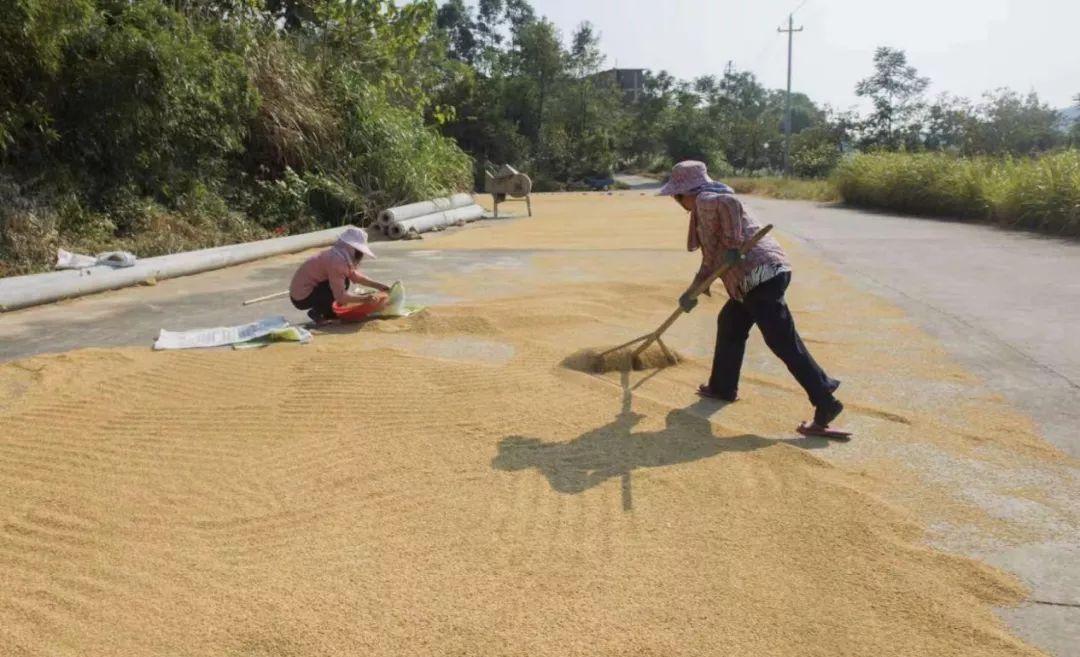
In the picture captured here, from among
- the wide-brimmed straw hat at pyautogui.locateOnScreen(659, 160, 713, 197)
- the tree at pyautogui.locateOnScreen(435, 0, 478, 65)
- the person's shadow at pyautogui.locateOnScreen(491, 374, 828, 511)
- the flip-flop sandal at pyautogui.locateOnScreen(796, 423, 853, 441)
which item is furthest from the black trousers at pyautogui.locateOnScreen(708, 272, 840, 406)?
the tree at pyautogui.locateOnScreen(435, 0, 478, 65)

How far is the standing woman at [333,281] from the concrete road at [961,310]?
0.55 meters

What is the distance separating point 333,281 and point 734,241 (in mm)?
3288

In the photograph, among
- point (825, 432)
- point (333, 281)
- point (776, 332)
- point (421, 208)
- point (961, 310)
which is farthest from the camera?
point (421, 208)

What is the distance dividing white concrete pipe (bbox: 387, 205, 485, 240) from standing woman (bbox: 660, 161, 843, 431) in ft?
33.7

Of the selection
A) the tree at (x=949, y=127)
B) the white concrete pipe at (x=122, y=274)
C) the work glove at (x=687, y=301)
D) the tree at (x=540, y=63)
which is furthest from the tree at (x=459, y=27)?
the work glove at (x=687, y=301)

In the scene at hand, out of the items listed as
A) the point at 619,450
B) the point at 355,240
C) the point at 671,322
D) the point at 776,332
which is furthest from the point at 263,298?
the point at 776,332

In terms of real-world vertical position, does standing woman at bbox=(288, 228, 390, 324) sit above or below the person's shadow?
above

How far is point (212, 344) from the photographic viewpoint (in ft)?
19.6

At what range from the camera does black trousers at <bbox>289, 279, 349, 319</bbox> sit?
21.9 ft

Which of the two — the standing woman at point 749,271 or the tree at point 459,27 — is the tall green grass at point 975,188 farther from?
the tree at point 459,27

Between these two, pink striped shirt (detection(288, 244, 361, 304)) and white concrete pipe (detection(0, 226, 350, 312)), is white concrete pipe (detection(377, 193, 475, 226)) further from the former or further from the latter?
pink striped shirt (detection(288, 244, 361, 304))

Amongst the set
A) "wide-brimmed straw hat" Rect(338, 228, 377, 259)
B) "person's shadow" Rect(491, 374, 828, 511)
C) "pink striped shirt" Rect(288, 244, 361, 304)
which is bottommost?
"person's shadow" Rect(491, 374, 828, 511)

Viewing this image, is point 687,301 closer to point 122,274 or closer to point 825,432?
point 825,432

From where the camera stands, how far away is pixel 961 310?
752 centimetres
